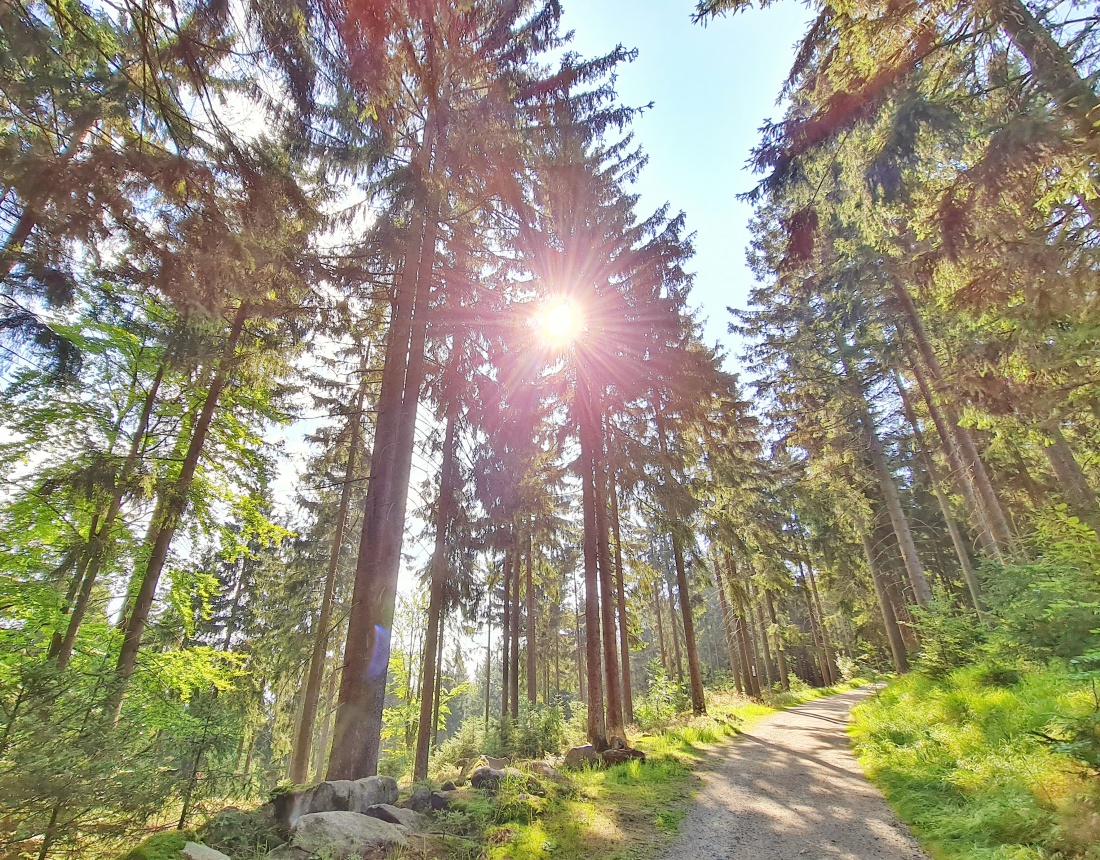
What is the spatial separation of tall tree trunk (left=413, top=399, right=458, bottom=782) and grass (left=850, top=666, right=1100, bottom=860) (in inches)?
355

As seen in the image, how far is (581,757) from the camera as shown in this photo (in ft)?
28.1

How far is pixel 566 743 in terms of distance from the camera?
14062 millimetres

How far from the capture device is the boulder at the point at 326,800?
4836 millimetres

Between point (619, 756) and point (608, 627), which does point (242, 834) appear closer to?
point (619, 756)

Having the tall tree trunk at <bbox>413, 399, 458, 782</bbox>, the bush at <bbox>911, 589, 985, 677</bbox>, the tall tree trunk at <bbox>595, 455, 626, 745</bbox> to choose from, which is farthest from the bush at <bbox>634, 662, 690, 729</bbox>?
the bush at <bbox>911, 589, 985, 677</bbox>

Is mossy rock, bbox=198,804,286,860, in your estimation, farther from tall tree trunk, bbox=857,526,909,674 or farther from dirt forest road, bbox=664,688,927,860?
tall tree trunk, bbox=857,526,909,674

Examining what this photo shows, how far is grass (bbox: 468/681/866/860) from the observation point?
15.3ft

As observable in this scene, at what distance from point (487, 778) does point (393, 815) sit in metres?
2.13

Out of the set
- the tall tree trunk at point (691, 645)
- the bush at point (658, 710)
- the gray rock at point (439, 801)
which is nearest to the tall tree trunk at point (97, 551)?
the gray rock at point (439, 801)

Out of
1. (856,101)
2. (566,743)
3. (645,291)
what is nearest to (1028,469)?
(645,291)

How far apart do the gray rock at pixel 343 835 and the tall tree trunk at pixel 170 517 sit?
5.48 metres

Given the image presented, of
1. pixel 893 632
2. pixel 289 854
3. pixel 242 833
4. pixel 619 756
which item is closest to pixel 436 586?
pixel 619 756

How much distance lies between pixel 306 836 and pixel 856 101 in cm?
1110

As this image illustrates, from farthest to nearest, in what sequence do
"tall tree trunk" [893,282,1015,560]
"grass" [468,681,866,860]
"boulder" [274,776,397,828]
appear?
1. "tall tree trunk" [893,282,1015,560]
2. "boulder" [274,776,397,828]
3. "grass" [468,681,866,860]
